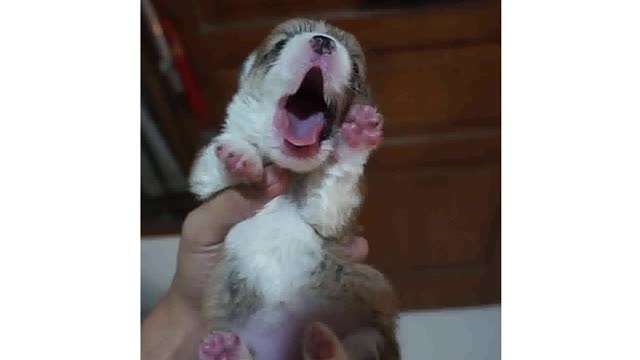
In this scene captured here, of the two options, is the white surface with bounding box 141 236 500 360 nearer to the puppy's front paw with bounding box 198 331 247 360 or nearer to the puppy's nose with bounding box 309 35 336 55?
the puppy's front paw with bounding box 198 331 247 360

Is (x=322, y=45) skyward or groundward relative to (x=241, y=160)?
skyward

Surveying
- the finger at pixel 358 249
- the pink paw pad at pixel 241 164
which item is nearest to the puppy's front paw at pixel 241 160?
the pink paw pad at pixel 241 164

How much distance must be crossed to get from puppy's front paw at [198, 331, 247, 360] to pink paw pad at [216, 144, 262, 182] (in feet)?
0.52

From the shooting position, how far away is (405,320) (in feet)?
2.71

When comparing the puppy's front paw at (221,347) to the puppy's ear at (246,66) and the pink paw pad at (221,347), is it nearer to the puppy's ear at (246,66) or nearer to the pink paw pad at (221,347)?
the pink paw pad at (221,347)

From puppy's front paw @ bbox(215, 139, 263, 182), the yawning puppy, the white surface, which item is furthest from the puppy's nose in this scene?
the white surface

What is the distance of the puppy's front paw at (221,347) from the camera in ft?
2.68

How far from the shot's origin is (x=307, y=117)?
2.73 ft

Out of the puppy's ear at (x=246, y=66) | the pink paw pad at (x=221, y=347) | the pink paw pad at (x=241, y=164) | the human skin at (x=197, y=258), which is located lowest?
the pink paw pad at (x=221, y=347)

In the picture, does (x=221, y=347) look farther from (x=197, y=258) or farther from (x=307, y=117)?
(x=307, y=117)

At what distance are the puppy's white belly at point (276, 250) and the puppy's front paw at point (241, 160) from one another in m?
0.04

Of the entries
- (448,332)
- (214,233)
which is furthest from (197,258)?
(448,332)

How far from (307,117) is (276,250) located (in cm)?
14
